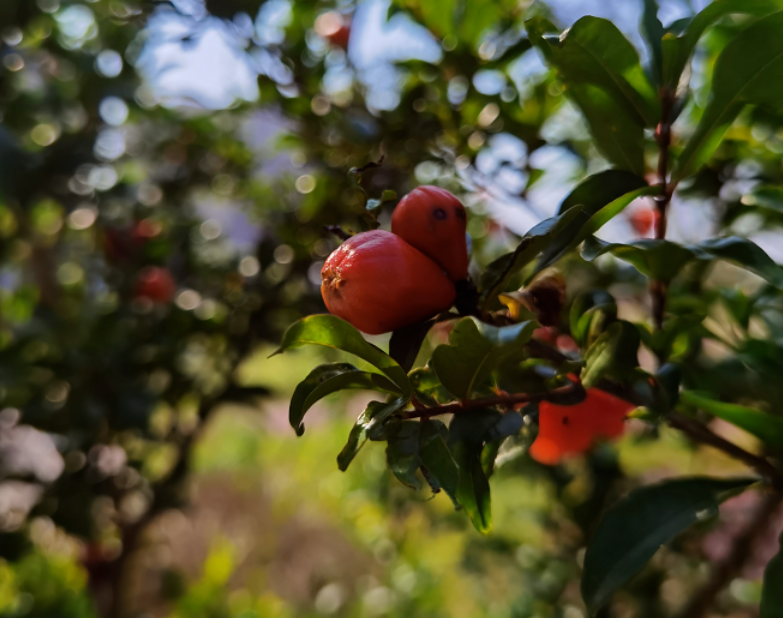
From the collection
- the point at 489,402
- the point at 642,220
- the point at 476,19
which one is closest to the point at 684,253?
the point at 489,402

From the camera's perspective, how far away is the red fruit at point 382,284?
238 millimetres

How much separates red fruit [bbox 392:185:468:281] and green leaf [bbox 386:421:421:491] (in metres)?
0.07

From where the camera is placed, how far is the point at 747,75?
0.25m

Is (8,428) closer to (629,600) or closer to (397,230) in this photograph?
(397,230)

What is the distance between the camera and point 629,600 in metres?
0.82

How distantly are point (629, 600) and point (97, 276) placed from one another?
1041 millimetres

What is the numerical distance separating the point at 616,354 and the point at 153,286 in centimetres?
82

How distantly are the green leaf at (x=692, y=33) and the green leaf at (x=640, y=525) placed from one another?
216mm

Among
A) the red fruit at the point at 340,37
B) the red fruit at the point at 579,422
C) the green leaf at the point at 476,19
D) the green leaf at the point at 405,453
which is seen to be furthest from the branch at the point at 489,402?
the red fruit at the point at 340,37

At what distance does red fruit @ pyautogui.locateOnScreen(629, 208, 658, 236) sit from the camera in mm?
966

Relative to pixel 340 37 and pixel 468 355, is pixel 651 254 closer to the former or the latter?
pixel 468 355

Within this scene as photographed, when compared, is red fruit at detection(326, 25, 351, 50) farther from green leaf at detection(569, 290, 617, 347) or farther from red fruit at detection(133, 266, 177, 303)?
Answer: green leaf at detection(569, 290, 617, 347)

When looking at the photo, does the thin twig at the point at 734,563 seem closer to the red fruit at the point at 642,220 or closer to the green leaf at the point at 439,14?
the red fruit at the point at 642,220

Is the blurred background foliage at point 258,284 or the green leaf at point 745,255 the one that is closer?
the green leaf at point 745,255
